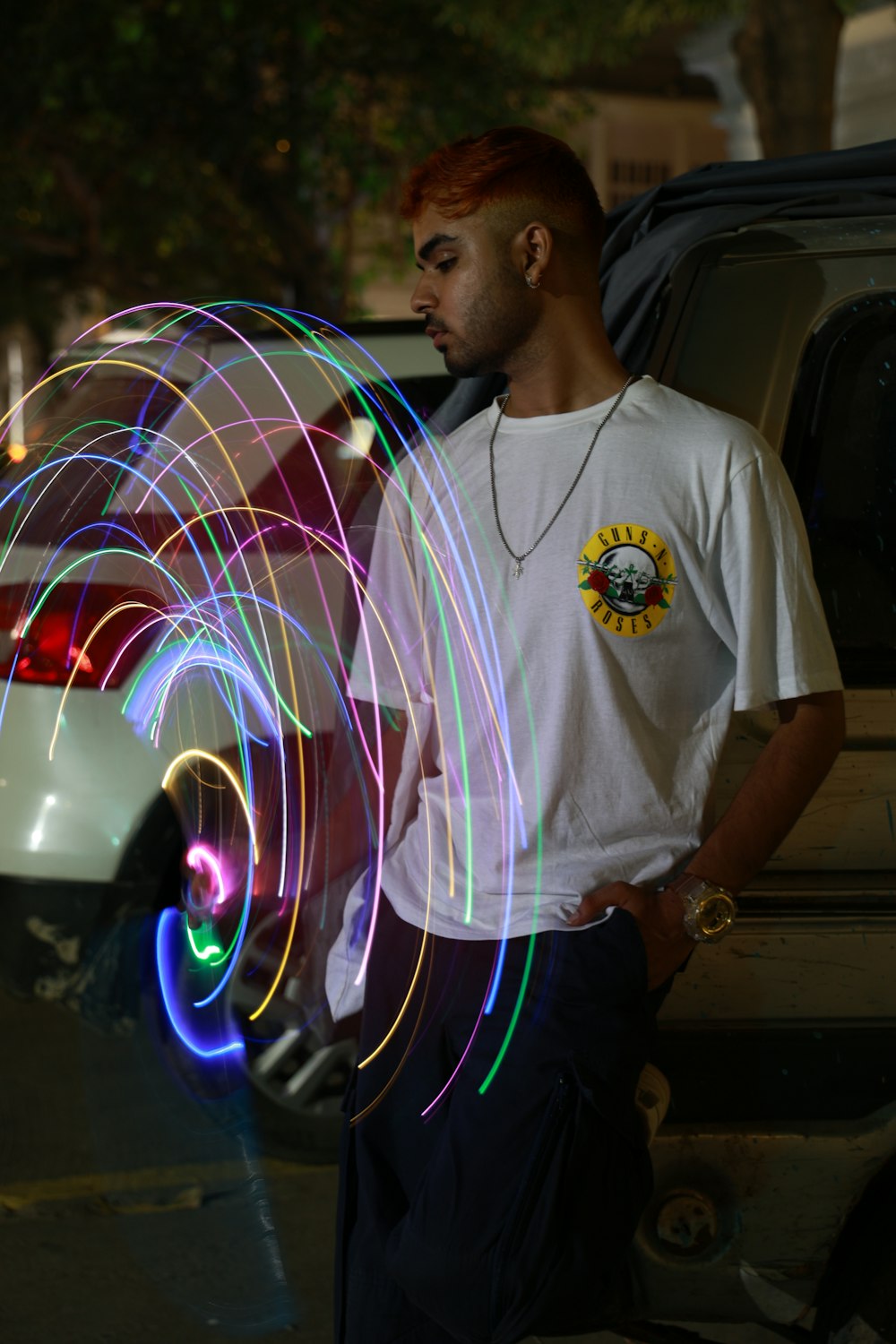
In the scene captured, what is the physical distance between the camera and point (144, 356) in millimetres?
3121

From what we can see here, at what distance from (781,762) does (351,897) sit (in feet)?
2.54

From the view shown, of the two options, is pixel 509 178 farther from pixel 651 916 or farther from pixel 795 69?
pixel 795 69

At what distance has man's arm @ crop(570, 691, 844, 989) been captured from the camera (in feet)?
6.98

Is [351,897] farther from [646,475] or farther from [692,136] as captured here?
[692,136]

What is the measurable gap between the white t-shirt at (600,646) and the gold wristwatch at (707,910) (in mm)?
78

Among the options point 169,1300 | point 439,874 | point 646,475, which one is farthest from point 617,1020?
point 169,1300

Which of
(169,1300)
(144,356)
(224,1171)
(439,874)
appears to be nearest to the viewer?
(439,874)

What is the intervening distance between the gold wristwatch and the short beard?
2.88 ft

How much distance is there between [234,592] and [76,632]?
733 millimetres

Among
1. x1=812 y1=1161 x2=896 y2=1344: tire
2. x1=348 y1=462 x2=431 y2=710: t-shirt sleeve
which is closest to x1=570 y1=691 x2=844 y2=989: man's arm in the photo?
x1=348 y1=462 x2=431 y2=710: t-shirt sleeve

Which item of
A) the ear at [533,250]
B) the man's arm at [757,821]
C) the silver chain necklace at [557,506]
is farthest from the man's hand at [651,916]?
A: the ear at [533,250]

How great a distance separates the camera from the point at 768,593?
2.10 m

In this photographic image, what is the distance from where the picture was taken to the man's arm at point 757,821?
2.13 meters

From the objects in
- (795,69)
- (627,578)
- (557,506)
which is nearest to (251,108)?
(795,69)
